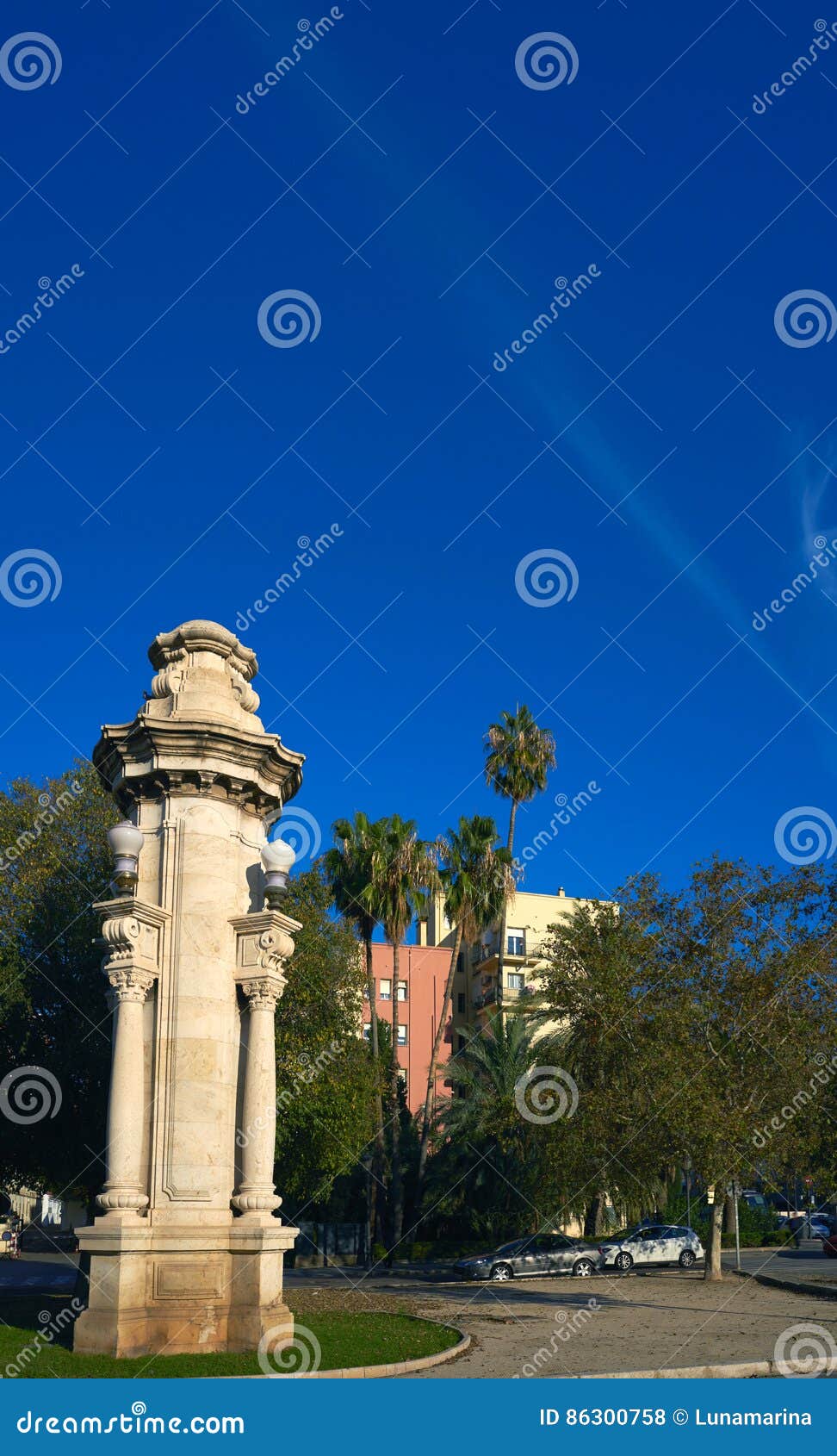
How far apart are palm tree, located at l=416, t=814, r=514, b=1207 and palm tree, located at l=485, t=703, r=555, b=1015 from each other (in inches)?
154

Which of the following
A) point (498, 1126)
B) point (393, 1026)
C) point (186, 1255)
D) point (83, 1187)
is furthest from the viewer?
point (393, 1026)

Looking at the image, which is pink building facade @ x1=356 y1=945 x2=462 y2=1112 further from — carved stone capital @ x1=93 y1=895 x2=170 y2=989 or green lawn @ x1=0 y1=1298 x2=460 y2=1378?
carved stone capital @ x1=93 y1=895 x2=170 y2=989

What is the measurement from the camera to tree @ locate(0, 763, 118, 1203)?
24.2 metres

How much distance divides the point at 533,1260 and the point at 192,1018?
22.2 m

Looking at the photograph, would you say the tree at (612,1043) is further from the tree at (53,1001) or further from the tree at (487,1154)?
the tree at (487,1154)

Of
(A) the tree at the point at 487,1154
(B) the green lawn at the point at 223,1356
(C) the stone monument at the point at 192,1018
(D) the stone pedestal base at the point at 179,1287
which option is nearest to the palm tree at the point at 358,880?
(A) the tree at the point at 487,1154

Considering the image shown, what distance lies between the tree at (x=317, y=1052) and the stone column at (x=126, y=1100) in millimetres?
13345

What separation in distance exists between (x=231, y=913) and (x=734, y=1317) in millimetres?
12190

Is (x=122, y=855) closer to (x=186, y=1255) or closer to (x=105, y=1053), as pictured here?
(x=186, y=1255)

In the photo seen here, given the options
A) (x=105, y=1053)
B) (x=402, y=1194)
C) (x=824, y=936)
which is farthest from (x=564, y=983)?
(x=402, y=1194)

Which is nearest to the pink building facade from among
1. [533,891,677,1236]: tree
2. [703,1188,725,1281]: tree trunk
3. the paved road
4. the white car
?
the paved road

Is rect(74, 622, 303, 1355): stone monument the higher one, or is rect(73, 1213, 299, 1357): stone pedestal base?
rect(74, 622, 303, 1355): stone monument

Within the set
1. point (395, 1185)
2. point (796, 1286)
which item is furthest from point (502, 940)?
point (796, 1286)

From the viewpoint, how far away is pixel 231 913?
17.2m
